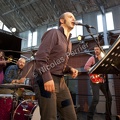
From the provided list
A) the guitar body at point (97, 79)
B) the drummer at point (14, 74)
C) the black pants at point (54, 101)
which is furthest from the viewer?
the drummer at point (14, 74)

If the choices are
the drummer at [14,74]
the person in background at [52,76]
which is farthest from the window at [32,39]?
the person in background at [52,76]

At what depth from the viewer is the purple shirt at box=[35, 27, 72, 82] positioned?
50.6 inches

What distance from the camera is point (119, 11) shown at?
5.87 meters

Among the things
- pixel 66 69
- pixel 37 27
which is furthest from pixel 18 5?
pixel 66 69

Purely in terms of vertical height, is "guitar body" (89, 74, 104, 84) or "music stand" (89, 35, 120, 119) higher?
"music stand" (89, 35, 120, 119)

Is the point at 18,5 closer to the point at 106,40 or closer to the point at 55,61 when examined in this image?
the point at 106,40

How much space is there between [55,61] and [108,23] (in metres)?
5.30

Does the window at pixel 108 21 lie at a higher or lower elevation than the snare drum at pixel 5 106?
higher

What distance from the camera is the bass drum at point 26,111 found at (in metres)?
2.53

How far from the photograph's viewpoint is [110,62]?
140 cm

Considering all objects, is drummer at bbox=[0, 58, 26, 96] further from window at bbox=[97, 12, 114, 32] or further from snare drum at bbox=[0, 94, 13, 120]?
window at bbox=[97, 12, 114, 32]

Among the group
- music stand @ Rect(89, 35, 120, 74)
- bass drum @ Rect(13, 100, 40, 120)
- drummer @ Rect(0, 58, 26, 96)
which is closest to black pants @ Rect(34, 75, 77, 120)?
music stand @ Rect(89, 35, 120, 74)

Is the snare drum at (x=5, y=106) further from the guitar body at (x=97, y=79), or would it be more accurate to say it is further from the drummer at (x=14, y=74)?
the guitar body at (x=97, y=79)

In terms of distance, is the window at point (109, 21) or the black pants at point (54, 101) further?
the window at point (109, 21)
